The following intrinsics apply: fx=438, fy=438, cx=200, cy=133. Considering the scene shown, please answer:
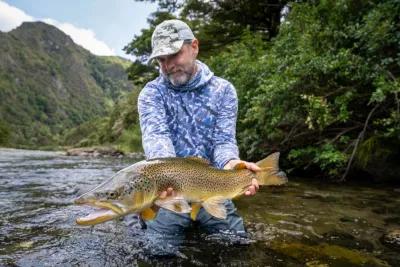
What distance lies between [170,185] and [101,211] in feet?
1.84

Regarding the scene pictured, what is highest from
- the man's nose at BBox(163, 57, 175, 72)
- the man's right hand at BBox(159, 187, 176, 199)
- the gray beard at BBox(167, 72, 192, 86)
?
the man's nose at BBox(163, 57, 175, 72)

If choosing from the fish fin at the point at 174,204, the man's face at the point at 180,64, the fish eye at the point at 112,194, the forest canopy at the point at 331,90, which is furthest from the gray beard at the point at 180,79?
the forest canopy at the point at 331,90

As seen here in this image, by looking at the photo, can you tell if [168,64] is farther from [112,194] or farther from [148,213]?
[112,194]

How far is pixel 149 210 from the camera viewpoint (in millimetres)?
3123

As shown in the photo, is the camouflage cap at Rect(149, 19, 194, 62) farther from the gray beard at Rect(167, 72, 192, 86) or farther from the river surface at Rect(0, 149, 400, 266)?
the river surface at Rect(0, 149, 400, 266)

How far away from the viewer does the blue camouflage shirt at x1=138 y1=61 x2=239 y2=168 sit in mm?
4238

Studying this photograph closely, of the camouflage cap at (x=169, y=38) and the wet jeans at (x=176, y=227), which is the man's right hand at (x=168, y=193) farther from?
the camouflage cap at (x=169, y=38)

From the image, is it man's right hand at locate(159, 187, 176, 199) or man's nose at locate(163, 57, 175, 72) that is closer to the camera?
man's right hand at locate(159, 187, 176, 199)

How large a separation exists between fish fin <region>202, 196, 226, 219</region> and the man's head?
1299 mm

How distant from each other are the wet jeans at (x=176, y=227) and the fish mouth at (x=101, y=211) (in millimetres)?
1289

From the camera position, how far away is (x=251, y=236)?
181 inches

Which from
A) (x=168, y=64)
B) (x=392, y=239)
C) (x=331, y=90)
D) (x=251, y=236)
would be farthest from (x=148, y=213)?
(x=331, y=90)

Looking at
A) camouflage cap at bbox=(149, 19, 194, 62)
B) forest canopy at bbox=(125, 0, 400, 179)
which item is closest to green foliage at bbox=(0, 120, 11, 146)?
forest canopy at bbox=(125, 0, 400, 179)

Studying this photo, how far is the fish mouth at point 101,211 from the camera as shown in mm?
2642
